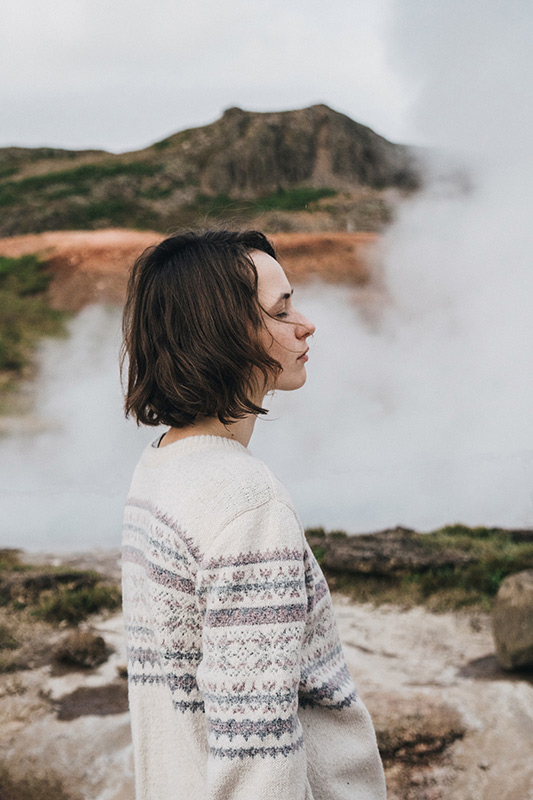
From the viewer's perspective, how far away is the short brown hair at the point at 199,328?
3.61ft

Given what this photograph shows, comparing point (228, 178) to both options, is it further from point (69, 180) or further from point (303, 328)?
point (303, 328)

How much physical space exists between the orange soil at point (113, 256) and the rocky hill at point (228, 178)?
0.27 m

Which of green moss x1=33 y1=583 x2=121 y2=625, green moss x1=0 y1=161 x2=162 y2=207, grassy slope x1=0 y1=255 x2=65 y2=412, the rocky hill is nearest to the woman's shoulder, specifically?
green moss x1=33 y1=583 x2=121 y2=625

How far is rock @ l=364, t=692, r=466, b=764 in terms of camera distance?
2.87m

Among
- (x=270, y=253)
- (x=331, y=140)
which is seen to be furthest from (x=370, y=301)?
(x=270, y=253)

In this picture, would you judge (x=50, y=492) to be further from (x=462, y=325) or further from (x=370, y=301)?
(x=462, y=325)

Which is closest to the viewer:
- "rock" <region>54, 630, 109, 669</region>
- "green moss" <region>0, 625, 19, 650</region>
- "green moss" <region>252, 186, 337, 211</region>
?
"rock" <region>54, 630, 109, 669</region>

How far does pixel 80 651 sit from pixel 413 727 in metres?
1.72

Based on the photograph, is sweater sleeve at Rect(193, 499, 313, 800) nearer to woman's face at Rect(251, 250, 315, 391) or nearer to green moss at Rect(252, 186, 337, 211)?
woman's face at Rect(251, 250, 315, 391)

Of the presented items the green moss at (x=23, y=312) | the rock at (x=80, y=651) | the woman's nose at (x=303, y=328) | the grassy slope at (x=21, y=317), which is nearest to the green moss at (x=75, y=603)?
the rock at (x=80, y=651)

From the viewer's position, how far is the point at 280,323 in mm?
1151

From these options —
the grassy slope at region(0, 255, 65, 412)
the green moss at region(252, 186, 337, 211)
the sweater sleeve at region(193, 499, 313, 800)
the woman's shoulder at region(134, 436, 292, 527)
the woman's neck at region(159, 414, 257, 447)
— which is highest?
the green moss at region(252, 186, 337, 211)

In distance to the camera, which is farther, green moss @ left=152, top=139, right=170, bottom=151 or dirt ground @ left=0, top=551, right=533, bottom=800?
green moss @ left=152, top=139, right=170, bottom=151

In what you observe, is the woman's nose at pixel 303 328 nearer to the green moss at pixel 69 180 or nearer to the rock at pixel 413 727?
the rock at pixel 413 727
